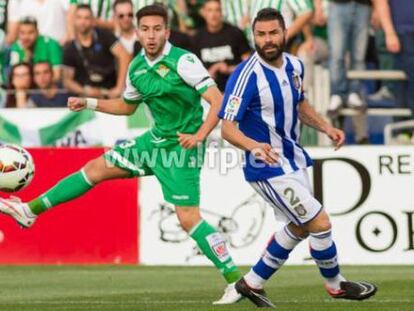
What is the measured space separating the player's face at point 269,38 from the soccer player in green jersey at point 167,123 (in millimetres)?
1281

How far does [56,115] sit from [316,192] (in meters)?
3.21

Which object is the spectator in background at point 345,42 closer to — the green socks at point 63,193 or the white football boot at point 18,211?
the green socks at point 63,193

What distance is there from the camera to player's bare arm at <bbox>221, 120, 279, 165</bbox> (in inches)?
366

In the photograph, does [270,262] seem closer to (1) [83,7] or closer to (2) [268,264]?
(2) [268,264]

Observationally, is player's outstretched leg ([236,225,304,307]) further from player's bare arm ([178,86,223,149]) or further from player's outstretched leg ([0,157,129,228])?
player's outstretched leg ([0,157,129,228])

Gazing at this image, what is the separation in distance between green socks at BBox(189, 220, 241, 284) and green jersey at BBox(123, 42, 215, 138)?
0.84m

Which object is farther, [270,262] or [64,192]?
[64,192]

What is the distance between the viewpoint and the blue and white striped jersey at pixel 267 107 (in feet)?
31.6

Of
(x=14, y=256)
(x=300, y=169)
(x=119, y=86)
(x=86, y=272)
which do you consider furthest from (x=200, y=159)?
(x=119, y=86)

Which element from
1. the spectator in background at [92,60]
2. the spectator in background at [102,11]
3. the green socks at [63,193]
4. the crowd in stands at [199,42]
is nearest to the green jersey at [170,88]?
the green socks at [63,193]

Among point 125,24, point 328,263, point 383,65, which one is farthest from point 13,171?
point 383,65

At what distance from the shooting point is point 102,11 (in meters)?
17.5

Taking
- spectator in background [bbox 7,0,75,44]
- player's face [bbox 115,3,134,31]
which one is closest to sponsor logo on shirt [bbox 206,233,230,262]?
player's face [bbox 115,3,134,31]

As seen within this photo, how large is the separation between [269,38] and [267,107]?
0.51 m
